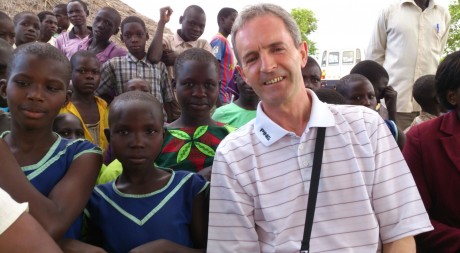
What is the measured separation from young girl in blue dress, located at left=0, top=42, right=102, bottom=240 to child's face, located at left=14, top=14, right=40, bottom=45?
125 inches

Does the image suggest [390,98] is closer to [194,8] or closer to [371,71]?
[371,71]

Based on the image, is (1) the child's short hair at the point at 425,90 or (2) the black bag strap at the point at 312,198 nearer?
(2) the black bag strap at the point at 312,198

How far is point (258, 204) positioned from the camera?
6.45 ft

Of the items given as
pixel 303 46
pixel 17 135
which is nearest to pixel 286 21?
pixel 303 46

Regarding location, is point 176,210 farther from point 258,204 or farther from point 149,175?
point 258,204

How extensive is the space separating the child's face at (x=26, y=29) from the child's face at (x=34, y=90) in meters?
3.25

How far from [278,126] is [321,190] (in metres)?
0.30

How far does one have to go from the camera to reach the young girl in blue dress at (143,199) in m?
2.15

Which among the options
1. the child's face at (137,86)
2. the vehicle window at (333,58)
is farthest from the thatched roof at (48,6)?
the vehicle window at (333,58)

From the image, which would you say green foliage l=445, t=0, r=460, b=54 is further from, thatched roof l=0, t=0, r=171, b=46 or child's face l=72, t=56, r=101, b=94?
child's face l=72, t=56, r=101, b=94

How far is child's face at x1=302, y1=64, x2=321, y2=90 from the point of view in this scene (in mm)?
3945

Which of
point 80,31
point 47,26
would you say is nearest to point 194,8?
point 80,31

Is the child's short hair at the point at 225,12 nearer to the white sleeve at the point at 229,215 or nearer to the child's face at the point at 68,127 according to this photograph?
the child's face at the point at 68,127

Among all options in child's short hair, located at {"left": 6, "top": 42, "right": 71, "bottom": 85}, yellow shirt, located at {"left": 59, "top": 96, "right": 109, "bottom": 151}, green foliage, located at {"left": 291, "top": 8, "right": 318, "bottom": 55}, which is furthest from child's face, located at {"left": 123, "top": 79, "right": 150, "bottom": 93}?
green foliage, located at {"left": 291, "top": 8, "right": 318, "bottom": 55}
